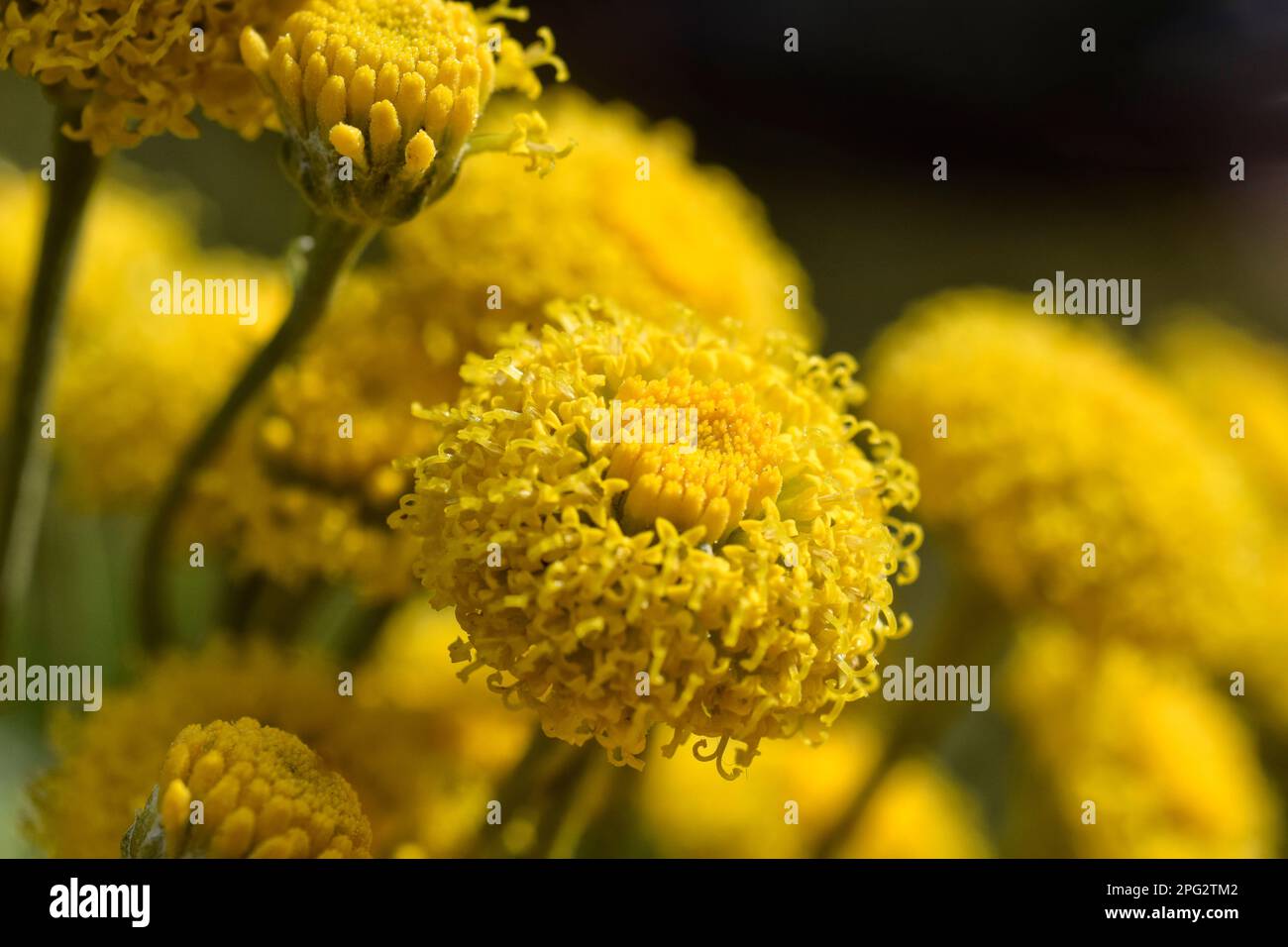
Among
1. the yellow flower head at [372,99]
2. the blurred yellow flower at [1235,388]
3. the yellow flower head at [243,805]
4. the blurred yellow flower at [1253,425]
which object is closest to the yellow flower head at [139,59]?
the yellow flower head at [372,99]

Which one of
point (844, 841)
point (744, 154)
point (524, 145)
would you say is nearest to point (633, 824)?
point (844, 841)

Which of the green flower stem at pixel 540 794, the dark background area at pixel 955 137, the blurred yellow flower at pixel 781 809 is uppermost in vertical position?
the dark background area at pixel 955 137

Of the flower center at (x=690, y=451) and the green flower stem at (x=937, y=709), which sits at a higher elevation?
the flower center at (x=690, y=451)

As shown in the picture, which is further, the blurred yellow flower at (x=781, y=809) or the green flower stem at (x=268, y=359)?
the blurred yellow flower at (x=781, y=809)

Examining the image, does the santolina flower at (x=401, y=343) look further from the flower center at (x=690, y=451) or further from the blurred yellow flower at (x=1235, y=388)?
the blurred yellow flower at (x=1235, y=388)

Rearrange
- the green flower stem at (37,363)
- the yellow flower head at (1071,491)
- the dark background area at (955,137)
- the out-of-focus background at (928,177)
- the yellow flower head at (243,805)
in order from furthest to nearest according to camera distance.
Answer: the dark background area at (955,137)
the out-of-focus background at (928,177)
the yellow flower head at (1071,491)
the green flower stem at (37,363)
the yellow flower head at (243,805)

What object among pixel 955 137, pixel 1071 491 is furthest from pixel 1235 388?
pixel 1071 491

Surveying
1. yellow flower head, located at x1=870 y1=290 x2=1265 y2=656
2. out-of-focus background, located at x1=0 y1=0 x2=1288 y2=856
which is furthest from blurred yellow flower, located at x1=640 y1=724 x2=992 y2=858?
yellow flower head, located at x1=870 y1=290 x2=1265 y2=656

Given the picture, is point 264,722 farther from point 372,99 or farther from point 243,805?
point 372,99
